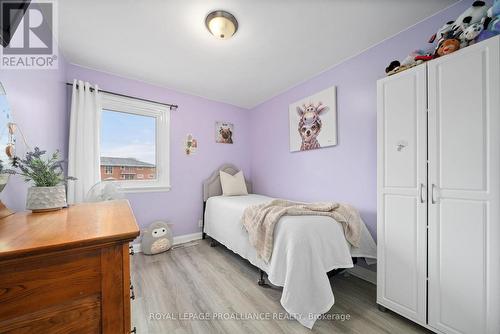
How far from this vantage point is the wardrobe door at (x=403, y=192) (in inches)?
52.8

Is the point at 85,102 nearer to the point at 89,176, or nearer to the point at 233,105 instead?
the point at 89,176

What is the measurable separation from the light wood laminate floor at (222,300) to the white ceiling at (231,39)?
2.40 meters

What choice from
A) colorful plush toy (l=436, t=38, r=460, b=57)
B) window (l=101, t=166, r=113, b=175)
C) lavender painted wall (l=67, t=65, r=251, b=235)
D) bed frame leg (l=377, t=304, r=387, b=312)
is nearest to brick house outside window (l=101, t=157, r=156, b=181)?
window (l=101, t=166, r=113, b=175)

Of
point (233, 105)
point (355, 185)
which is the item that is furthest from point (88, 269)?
point (233, 105)

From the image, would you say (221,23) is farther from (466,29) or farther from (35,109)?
(466,29)

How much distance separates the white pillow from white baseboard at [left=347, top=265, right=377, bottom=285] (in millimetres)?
1851

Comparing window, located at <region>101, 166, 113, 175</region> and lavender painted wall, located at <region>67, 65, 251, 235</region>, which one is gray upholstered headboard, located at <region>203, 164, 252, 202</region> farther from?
window, located at <region>101, 166, 113, 175</region>

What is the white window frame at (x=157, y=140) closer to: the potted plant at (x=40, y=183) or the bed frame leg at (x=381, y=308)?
the potted plant at (x=40, y=183)

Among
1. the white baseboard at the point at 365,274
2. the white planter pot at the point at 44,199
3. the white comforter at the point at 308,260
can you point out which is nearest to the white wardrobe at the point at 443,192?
the white comforter at the point at 308,260

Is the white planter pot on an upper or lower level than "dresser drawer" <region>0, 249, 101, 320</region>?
upper

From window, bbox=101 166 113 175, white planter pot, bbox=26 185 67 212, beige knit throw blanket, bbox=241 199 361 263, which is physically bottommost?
beige knit throw blanket, bbox=241 199 361 263

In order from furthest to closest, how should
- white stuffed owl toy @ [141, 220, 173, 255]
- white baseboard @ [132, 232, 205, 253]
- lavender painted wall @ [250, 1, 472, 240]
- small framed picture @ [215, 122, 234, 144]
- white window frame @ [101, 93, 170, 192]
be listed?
small framed picture @ [215, 122, 234, 144]
white baseboard @ [132, 232, 205, 253]
white window frame @ [101, 93, 170, 192]
white stuffed owl toy @ [141, 220, 173, 255]
lavender painted wall @ [250, 1, 472, 240]

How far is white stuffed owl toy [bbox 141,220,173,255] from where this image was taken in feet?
8.27

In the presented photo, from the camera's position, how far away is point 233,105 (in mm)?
3633
